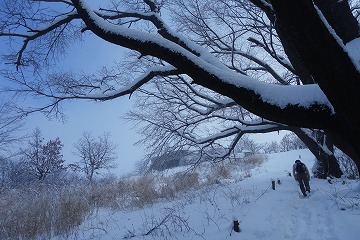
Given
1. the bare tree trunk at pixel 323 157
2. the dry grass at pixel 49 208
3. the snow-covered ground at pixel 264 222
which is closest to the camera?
the snow-covered ground at pixel 264 222

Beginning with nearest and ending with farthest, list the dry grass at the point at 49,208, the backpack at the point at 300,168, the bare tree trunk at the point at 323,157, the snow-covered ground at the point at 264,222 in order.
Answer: the snow-covered ground at the point at 264,222 → the dry grass at the point at 49,208 → the backpack at the point at 300,168 → the bare tree trunk at the point at 323,157

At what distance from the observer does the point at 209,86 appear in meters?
2.86

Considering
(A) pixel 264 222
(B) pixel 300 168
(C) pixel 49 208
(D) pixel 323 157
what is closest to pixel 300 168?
(B) pixel 300 168

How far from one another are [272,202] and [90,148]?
1390 inches

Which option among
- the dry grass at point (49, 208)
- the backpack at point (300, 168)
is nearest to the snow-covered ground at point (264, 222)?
the dry grass at point (49, 208)

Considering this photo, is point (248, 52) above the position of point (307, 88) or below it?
above

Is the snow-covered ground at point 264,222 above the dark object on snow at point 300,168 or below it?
below

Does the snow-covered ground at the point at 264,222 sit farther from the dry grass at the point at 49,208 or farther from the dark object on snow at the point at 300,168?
the dark object on snow at the point at 300,168

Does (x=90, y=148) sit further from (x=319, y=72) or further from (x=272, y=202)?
(x=319, y=72)

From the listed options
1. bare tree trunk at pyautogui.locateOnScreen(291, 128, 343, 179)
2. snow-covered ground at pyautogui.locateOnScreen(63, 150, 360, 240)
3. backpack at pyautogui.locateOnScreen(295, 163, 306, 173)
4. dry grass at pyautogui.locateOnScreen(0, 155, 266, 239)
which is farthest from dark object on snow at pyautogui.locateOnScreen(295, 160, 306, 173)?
dry grass at pyautogui.locateOnScreen(0, 155, 266, 239)

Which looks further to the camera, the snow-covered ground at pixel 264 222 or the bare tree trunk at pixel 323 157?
the bare tree trunk at pixel 323 157

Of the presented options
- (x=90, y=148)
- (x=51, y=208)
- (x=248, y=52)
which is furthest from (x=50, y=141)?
(x=248, y=52)

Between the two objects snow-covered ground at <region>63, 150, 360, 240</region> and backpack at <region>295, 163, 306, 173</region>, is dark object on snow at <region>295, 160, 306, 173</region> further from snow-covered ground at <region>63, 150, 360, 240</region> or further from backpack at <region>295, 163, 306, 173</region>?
snow-covered ground at <region>63, 150, 360, 240</region>

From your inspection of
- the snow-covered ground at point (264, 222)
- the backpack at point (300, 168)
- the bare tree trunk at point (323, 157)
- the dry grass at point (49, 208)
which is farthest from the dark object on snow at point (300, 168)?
the dry grass at point (49, 208)
